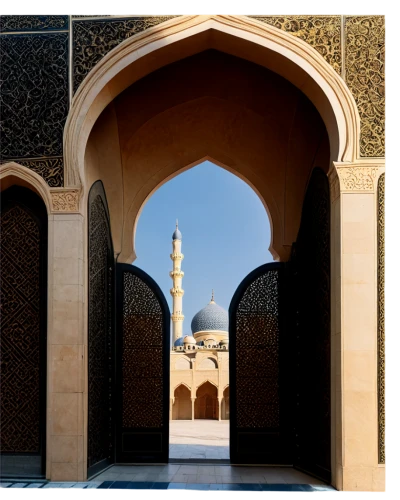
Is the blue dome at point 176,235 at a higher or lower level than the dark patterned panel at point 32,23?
lower

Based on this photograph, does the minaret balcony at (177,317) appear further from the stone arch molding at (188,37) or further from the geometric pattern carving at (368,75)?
the geometric pattern carving at (368,75)

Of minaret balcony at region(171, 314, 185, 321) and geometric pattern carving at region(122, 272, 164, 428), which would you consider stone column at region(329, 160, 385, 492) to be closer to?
geometric pattern carving at region(122, 272, 164, 428)

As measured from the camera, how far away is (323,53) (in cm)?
514

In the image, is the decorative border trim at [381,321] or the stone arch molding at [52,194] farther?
the stone arch molding at [52,194]

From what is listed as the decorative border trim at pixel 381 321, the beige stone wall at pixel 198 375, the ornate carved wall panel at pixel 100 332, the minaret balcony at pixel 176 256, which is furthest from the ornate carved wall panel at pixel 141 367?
the minaret balcony at pixel 176 256

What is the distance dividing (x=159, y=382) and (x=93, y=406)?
1127 mm

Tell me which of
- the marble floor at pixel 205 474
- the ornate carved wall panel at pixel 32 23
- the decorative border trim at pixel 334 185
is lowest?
the marble floor at pixel 205 474

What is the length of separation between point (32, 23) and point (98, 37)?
0.58 metres

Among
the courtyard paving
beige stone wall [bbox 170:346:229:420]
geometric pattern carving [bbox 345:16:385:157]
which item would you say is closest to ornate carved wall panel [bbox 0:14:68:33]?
geometric pattern carving [bbox 345:16:385:157]

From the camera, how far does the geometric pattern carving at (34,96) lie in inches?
206

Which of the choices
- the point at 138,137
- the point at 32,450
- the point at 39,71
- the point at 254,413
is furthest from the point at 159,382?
the point at 39,71

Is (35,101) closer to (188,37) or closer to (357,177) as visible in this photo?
(188,37)

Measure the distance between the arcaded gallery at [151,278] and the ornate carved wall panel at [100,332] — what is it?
31 mm

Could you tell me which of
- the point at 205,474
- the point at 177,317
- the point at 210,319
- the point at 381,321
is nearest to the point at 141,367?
the point at 205,474
